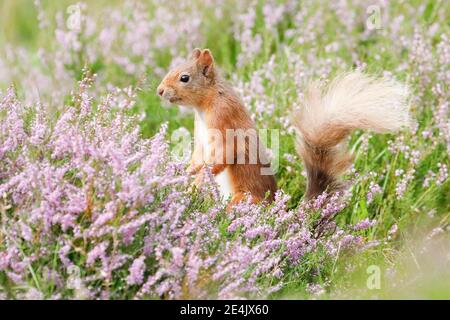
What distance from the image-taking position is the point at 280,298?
305cm

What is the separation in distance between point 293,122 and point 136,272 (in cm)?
157

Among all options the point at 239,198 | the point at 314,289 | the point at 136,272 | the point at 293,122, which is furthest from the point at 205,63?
the point at 136,272

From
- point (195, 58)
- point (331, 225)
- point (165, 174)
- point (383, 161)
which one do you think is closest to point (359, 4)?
point (383, 161)

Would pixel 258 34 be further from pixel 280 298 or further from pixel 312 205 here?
pixel 280 298

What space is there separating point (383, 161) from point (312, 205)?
125 centimetres

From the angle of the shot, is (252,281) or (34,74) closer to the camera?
(252,281)

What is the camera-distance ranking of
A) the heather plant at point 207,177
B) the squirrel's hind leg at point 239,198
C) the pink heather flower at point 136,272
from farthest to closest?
the squirrel's hind leg at point 239,198
the heather plant at point 207,177
the pink heather flower at point 136,272

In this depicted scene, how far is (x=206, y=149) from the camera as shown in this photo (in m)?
4.18

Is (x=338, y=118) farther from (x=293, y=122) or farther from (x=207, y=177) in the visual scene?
(x=207, y=177)

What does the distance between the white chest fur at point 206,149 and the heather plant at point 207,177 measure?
333mm

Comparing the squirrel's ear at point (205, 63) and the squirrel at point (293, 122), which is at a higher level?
the squirrel's ear at point (205, 63)

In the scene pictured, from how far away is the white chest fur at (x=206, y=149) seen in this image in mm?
4086

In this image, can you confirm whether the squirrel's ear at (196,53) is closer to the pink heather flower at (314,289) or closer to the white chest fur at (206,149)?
the white chest fur at (206,149)

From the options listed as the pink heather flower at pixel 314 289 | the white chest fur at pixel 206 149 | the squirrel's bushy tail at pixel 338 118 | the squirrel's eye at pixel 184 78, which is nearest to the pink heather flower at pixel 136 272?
the pink heather flower at pixel 314 289
